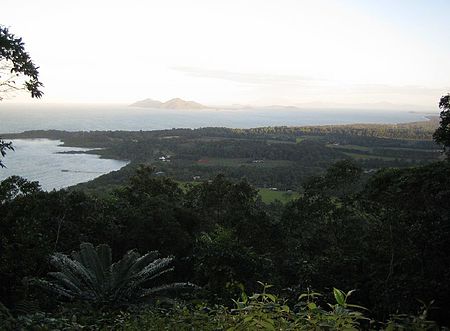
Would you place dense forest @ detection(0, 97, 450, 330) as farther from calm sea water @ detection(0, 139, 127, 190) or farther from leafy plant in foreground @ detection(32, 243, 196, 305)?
calm sea water @ detection(0, 139, 127, 190)

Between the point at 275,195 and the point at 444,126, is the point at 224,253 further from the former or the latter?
the point at 275,195

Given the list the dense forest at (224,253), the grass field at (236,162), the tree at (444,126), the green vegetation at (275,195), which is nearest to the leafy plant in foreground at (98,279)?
the dense forest at (224,253)

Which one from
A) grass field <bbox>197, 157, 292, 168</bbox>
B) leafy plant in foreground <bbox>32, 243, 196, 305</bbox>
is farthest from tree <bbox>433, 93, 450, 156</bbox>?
grass field <bbox>197, 157, 292, 168</bbox>

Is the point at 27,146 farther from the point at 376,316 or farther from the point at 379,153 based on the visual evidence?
the point at 376,316

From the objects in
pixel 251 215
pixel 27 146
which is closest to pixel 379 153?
pixel 251 215

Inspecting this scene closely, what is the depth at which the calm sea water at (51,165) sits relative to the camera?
28.3 metres

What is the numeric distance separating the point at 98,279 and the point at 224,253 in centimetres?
229

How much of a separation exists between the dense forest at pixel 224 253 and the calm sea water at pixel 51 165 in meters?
16.8

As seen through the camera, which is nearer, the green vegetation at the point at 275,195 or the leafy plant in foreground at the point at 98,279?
the leafy plant in foreground at the point at 98,279

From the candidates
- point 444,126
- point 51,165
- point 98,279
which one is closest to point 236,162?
point 51,165

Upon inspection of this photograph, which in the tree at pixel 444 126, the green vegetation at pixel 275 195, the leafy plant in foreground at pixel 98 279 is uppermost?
the tree at pixel 444 126

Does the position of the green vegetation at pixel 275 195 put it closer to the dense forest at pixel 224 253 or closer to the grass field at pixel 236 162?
the dense forest at pixel 224 253

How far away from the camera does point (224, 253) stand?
705cm

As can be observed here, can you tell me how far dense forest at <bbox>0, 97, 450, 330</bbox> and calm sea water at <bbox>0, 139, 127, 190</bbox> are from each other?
1676 cm
